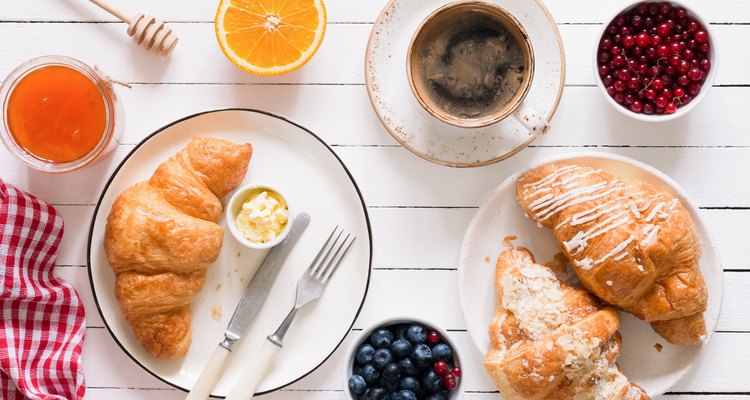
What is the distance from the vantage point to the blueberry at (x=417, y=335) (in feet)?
6.88

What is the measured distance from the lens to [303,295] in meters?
2.20

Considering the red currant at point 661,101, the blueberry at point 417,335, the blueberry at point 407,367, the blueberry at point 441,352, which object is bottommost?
the blueberry at point 407,367

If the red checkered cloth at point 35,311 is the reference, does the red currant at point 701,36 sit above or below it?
above

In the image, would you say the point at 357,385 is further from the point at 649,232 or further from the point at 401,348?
the point at 649,232

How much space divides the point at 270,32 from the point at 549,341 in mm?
1152

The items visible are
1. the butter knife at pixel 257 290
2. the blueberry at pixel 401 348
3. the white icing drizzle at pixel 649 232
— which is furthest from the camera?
the butter knife at pixel 257 290

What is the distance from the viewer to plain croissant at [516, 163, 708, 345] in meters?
1.99

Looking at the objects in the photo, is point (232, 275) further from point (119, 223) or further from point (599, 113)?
point (599, 113)

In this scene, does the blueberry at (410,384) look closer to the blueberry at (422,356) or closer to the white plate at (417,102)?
the blueberry at (422,356)

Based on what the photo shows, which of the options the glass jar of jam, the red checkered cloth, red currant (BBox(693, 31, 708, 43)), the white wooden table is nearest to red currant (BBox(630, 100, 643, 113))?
the white wooden table

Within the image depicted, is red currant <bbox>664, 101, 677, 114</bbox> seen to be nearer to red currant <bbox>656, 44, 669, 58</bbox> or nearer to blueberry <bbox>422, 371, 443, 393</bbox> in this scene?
red currant <bbox>656, 44, 669, 58</bbox>

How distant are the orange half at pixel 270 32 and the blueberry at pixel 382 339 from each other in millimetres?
786

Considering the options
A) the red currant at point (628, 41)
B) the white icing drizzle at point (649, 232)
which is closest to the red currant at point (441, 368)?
the white icing drizzle at point (649, 232)

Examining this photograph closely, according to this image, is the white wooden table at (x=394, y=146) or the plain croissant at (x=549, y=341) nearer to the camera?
the plain croissant at (x=549, y=341)
